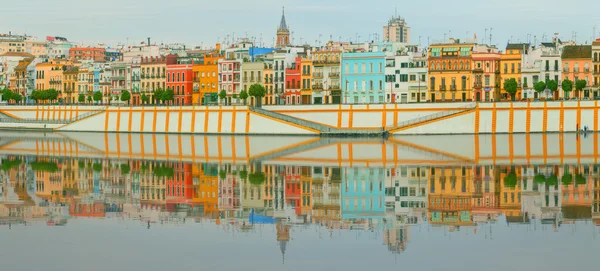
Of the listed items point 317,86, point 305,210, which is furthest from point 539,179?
point 317,86

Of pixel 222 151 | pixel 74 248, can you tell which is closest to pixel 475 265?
pixel 74 248

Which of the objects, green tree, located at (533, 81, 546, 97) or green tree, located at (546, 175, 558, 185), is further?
green tree, located at (533, 81, 546, 97)

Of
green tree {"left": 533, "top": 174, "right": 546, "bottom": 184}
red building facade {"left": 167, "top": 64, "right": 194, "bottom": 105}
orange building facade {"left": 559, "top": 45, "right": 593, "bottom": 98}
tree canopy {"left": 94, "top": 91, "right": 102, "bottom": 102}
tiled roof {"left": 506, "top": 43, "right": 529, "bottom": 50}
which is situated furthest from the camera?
tree canopy {"left": 94, "top": 91, "right": 102, "bottom": 102}

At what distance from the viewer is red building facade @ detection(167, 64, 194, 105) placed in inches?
4065

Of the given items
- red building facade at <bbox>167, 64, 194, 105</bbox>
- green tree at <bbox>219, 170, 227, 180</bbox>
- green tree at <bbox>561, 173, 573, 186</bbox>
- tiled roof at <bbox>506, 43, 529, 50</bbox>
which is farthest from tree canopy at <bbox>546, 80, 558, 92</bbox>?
green tree at <bbox>219, 170, 227, 180</bbox>

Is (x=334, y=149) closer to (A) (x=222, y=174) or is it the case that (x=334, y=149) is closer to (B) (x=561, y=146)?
(B) (x=561, y=146)

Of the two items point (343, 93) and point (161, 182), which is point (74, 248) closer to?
point (161, 182)

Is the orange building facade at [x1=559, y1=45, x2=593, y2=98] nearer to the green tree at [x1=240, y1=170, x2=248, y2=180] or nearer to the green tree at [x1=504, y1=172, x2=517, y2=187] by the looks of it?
the green tree at [x1=504, y1=172, x2=517, y2=187]

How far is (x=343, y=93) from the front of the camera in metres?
91.8

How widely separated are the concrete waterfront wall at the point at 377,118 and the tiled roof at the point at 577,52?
10.7 m

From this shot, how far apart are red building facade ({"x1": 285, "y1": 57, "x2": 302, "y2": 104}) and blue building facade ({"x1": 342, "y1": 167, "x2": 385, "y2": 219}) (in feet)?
154

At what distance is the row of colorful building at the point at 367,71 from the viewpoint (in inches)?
3467

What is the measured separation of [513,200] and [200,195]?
10568 millimetres

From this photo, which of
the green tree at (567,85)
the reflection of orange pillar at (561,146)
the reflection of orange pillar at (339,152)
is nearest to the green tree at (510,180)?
the reflection of orange pillar at (561,146)
